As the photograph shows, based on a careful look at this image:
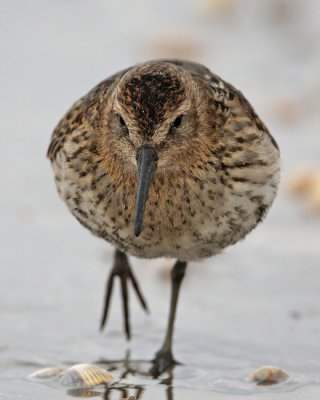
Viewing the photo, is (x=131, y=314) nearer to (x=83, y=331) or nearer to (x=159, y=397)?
Result: (x=83, y=331)

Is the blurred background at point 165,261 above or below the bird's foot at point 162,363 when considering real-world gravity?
above

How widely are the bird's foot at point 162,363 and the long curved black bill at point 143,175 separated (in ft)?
3.53

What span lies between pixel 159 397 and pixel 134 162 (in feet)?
4.00

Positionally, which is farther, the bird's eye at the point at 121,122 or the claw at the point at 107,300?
the claw at the point at 107,300

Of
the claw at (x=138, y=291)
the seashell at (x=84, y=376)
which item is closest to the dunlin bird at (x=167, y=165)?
the seashell at (x=84, y=376)

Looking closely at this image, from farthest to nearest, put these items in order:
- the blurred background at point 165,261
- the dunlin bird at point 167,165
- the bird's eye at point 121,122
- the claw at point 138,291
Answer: the claw at point 138,291, the blurred background at point 165,261, the bird's eye at point 121,122, the dunlin bird at point 167,165

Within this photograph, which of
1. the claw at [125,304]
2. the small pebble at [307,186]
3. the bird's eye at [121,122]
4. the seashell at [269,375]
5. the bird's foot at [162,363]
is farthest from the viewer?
the small pebble at [307,186]

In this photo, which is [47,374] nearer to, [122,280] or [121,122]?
[122,280]

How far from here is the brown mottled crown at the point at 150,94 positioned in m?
5.60

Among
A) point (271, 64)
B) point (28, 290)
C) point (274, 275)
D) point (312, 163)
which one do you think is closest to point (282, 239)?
point (274, 275)

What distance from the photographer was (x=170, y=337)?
6688mm

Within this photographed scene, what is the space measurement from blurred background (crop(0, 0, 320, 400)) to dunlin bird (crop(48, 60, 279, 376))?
61 cm

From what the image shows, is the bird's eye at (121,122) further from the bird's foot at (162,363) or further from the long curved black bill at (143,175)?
the bird's foot at (162,363)

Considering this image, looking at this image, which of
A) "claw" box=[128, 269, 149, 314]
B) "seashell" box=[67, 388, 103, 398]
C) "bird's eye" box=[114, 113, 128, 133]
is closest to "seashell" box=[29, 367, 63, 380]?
"seashell" box=[67, 388, 103, 398]
